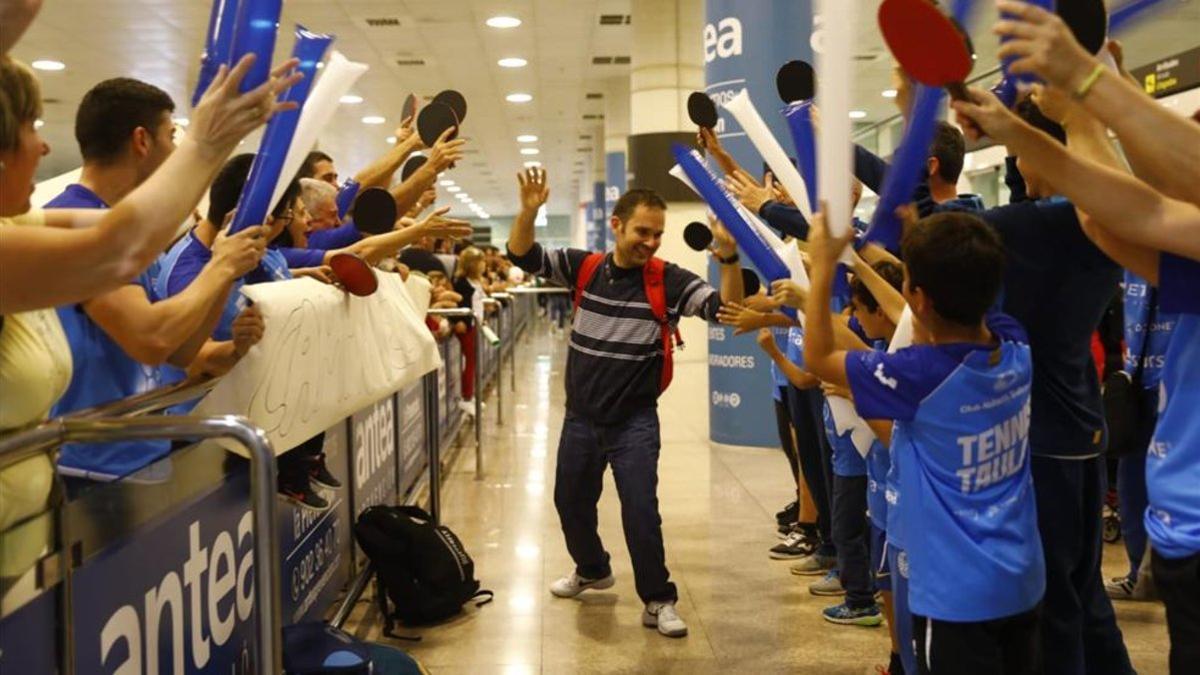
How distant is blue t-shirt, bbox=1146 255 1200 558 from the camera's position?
183 centimetres

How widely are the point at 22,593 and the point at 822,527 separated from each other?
3834 millimetres

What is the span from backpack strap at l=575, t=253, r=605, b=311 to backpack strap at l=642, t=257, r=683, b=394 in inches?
9.3

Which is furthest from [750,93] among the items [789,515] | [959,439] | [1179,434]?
[1179,434]

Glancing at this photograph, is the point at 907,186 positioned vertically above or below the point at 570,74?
below

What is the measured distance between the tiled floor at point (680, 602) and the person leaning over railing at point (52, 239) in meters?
2.36

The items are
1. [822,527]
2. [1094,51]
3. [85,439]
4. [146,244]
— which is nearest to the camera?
[146,244]

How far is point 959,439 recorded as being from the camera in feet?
7.64

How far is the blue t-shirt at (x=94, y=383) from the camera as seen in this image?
89.4 inches

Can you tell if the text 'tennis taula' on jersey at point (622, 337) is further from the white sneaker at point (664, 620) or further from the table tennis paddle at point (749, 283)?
the white sneaker at point (664, 620)

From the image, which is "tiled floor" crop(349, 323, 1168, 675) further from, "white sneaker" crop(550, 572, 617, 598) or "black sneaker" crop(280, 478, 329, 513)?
"black sneaker" crop(280, 478, 329, 513)

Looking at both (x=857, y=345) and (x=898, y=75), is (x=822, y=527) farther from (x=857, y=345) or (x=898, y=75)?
(x=898, y=75)

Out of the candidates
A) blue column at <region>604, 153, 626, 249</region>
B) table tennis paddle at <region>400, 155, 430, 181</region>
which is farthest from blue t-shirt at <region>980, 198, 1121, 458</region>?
blue column at <region>604, 153, 626, 249</region>

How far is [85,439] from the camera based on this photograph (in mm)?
1801

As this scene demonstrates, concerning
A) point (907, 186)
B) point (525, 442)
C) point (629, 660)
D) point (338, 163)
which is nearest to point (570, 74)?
point (525, 442)
